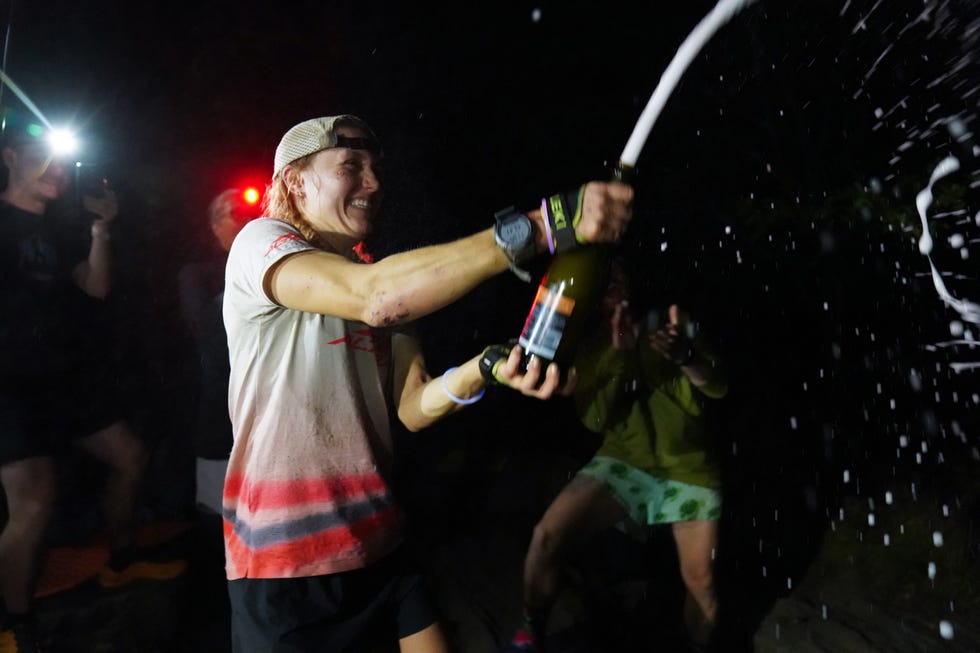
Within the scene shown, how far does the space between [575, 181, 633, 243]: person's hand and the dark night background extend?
173 inches

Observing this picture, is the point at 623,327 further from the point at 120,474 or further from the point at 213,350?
the point at 120,474

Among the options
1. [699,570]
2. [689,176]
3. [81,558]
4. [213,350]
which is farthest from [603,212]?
[689,176]

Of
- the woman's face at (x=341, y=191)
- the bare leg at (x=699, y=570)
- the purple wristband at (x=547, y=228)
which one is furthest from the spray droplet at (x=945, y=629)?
the woman's face at (x=341, y=191)

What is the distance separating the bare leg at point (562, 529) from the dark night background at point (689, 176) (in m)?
2.04

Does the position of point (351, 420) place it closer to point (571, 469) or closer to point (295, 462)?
point (295, 462)

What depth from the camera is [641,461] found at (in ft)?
12.3

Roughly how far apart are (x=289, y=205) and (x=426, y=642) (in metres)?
1.68

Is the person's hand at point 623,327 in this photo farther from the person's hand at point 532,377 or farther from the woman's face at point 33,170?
the woman's face at point 33,170

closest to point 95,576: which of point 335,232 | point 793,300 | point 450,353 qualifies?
point 335,232

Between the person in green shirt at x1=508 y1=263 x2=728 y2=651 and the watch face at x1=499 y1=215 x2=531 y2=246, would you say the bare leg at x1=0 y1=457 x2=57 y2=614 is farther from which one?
the watch face at x1=499 y1=215 x2=531 y2=246

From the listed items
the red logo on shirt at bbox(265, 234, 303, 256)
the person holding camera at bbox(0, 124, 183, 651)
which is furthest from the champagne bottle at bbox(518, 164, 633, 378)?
the person holding camera at bbox(0, 124, 183, 651)

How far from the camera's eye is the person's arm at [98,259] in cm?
450

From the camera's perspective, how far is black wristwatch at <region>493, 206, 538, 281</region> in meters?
1.61

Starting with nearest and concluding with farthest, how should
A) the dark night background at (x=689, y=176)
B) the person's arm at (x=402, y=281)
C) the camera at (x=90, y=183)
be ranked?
the person's arm at (x=402, y=281) → the camera at (x=90, y=183) → the dark night background at (x=689, y=176)
